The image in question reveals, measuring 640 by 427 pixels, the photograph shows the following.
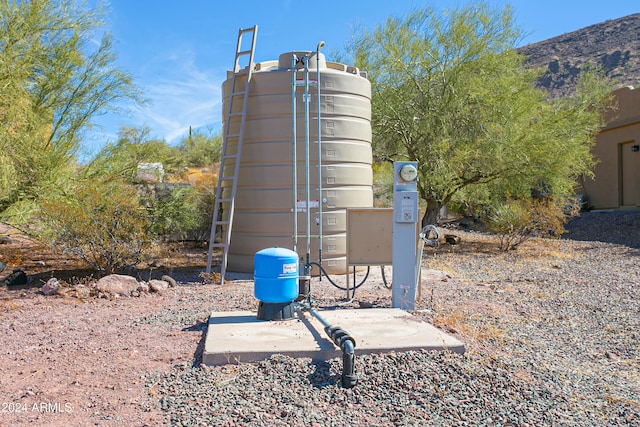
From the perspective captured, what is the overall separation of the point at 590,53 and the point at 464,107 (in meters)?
47.4

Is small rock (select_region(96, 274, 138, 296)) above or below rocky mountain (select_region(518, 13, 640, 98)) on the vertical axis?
below

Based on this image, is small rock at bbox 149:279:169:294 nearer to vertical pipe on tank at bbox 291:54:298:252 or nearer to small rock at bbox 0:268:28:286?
vertical pipe on tank at bbox 291:54:298:252

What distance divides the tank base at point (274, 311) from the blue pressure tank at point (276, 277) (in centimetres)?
9

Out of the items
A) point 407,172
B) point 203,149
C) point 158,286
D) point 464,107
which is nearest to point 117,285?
point 158,286

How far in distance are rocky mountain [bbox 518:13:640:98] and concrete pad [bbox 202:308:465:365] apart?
44.1 m

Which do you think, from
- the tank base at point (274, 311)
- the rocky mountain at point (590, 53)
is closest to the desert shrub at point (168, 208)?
the tank base at point (274, 311)

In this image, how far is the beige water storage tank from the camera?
9445 millimetres

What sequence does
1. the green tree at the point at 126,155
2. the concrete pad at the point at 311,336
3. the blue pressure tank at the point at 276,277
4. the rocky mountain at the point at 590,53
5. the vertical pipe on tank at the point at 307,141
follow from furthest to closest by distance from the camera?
the rocky mountain at the point at 590,53 → the green tree at the point at 126,155 → the vertical pipe on tank at the point at 307,141 → the blue pressure tank at the point at 276,277 → the concrete pad at the point at 311,336

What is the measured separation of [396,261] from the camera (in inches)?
268

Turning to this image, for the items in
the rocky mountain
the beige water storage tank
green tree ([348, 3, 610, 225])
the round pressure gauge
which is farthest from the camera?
the rocky mountain

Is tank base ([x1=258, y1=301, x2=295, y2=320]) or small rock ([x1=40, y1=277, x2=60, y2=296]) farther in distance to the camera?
small rock ([x1=40, y1=277, x2=60, y2=296])

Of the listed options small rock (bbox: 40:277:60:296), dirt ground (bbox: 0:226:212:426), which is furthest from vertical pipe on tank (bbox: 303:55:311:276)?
small rock (bbox: 40:277:60:296)

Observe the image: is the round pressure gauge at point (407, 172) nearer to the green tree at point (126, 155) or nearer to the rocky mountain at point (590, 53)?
the green tree at point (126, 155)

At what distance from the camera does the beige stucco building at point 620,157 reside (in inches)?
861
